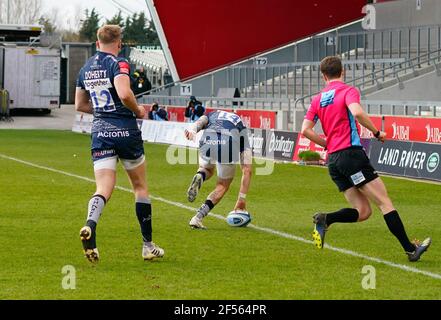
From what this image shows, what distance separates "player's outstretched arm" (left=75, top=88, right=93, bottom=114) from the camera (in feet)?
38.4

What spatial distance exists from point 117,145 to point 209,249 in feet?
6.74

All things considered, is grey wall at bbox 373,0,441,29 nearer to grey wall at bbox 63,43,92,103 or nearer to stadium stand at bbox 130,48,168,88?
stadium stand at bbox 130,48,168,88

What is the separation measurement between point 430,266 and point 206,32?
4058cm

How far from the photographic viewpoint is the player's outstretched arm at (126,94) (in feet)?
36.3

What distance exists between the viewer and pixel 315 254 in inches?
490

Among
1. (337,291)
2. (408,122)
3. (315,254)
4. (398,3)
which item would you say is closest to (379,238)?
(315,254)

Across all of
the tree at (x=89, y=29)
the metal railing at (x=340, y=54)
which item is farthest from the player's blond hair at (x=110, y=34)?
the tree at (x=89, y=29)

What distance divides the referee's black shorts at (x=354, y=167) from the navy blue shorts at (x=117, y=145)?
193cm

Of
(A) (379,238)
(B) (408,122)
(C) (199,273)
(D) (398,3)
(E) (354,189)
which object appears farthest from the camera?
(D) (398,3)

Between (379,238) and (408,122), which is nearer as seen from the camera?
(379,238)

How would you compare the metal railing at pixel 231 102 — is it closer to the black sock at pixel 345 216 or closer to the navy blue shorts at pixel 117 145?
the black sock at pixel 345 216

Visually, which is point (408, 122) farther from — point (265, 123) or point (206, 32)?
point (206, 32)

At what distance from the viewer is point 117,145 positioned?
11.4m

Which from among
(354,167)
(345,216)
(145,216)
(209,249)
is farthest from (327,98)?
(209,249)
